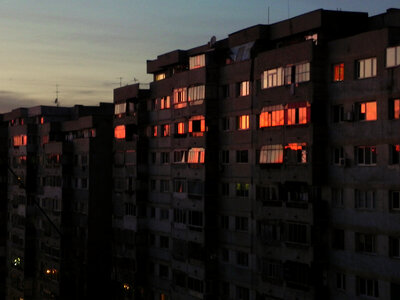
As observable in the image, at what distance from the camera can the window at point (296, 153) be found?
5553 centimetres

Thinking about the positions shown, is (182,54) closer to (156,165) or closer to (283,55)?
(156,165)

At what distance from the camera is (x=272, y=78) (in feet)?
195

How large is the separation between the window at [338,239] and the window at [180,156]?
2300 cm

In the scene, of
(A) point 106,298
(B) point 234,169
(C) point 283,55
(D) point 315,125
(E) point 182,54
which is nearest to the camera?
(D) point 315,125

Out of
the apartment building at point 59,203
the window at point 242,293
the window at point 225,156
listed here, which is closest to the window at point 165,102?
the window at point 225,156

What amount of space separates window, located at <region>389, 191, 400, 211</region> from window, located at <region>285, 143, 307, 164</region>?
842 centimetres

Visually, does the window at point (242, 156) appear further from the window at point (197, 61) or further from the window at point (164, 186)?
the window at point (164, 186)

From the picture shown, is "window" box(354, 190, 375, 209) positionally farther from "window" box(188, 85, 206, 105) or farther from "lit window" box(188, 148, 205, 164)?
"window" box(188, 85, 206, 105)

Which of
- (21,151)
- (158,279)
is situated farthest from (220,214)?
(21,151)

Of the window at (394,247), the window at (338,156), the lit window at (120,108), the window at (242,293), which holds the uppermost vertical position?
the lit window at (120,108)

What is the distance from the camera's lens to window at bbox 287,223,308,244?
183 feet

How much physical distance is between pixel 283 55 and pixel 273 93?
3.20 meters

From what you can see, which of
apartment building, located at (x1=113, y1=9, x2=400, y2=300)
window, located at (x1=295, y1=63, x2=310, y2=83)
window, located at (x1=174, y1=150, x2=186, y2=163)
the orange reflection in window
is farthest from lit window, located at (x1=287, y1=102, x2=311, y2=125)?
the orange reflection in window

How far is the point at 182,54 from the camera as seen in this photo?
78750 mm
